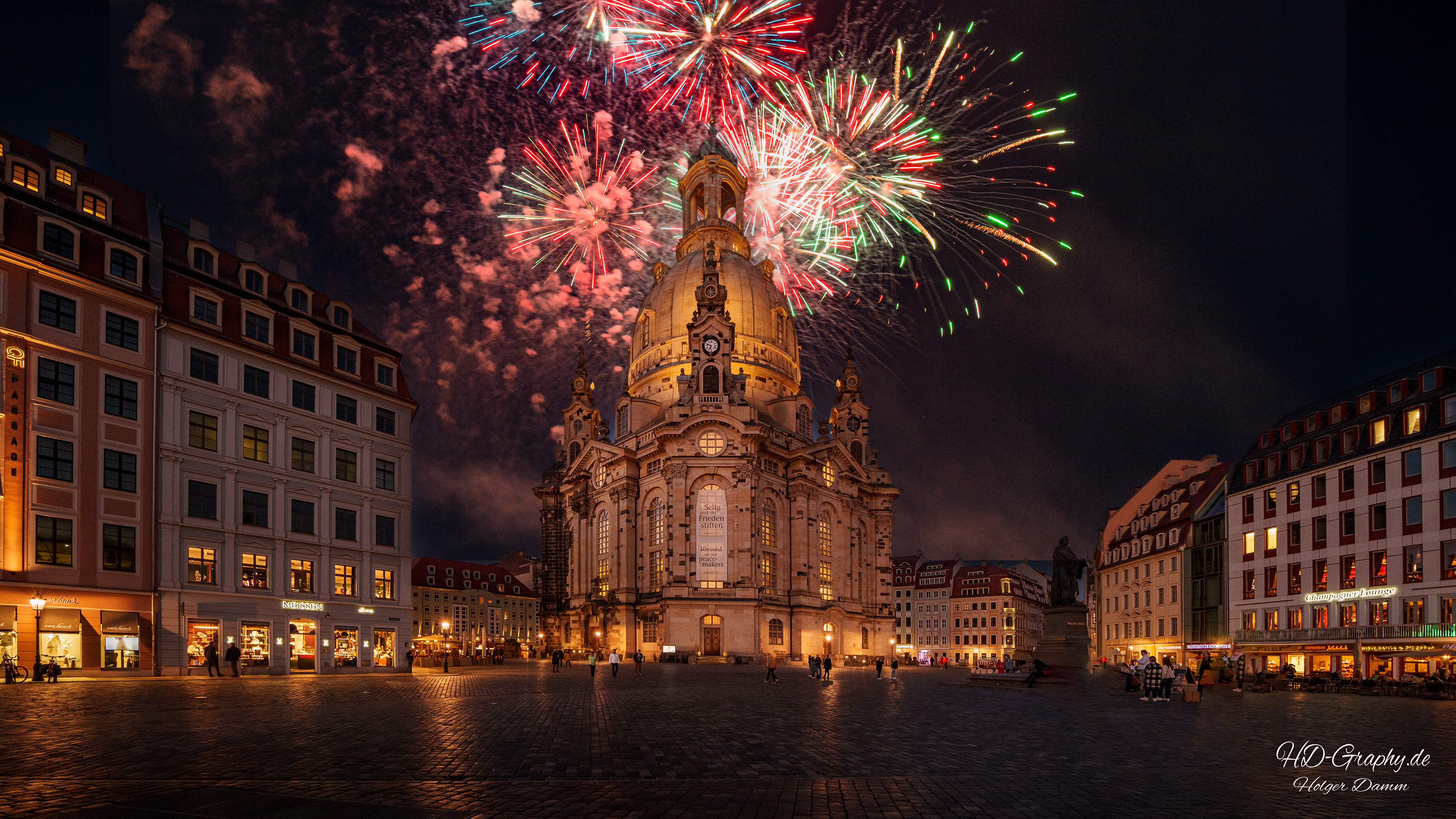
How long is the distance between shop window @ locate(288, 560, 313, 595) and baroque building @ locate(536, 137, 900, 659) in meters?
38.0

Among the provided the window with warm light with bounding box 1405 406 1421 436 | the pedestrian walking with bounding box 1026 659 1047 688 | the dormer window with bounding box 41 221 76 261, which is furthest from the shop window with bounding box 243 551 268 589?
the window with warm light with bounding box 1405 406 1421 436

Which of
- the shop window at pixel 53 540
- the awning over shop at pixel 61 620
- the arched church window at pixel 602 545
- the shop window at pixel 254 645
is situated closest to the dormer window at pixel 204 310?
the shop window at pixel 53 540

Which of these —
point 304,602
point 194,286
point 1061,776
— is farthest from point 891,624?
point 1061,776

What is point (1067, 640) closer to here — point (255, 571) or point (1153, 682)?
point (1153, 682)

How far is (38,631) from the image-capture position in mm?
36031

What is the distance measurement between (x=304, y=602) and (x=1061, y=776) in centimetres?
4315

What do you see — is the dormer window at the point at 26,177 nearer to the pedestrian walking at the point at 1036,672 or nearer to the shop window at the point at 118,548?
the shop window at the point at 118,548

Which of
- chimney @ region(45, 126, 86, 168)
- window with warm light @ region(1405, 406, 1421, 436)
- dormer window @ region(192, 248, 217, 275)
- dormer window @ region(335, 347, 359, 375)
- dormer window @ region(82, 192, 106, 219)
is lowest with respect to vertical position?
window with warm light @ region(1405, 406, 1421, 436)

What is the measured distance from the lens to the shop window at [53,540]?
37.4 metres

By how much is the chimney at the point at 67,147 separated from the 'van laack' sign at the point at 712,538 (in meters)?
53.5

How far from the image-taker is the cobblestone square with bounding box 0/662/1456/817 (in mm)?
11875

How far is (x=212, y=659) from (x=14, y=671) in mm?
7515

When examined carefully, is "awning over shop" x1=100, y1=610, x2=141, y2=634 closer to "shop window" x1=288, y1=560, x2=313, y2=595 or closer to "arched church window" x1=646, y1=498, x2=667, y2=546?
"shop window" x1=288, y1=560, x2=313, y2=595

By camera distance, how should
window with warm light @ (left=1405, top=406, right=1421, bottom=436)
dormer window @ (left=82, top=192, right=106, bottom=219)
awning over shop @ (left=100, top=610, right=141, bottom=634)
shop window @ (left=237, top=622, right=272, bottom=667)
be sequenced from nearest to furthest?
awning over shop @ (left=100, top=610, right=141, bottom=634) < dormer window @ (left=82, top=192, right=106, bottom=219) < shop window @ (left=237, top=622, right=272, bottom=667) < window with warm light @ (left=1405, top=406, right=1421, bottom=436)
